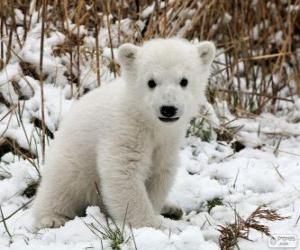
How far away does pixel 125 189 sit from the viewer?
12.7 ft

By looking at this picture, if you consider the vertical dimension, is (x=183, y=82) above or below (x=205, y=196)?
above

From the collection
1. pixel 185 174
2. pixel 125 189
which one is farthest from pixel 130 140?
pixel 185 174

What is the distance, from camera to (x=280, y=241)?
3469mm

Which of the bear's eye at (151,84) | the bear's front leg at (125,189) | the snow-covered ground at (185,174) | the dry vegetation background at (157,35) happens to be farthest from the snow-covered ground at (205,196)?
the bear's eye at (151,84)

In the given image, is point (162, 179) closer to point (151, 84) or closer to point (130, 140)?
point (130, 140)

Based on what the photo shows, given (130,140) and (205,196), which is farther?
(205,196)

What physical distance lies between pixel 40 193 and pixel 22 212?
25 cm

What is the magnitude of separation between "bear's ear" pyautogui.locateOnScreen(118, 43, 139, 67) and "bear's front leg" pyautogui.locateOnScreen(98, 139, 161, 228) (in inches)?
23.7

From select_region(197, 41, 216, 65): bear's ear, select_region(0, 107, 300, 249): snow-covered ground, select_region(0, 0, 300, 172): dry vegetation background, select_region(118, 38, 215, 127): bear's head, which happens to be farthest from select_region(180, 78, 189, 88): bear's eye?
select_region(0, 0, 300, 172): dry vegetation background

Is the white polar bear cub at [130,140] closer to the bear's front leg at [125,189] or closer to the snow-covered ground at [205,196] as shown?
the bear's front leg at [125,189]

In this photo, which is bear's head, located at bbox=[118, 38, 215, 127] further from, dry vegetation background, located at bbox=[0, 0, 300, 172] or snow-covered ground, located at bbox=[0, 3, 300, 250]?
dry vegetation background, located at bbox=[0, 0, 300, 172]

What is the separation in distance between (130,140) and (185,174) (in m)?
1.07

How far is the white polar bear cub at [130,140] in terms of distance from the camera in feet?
12.7

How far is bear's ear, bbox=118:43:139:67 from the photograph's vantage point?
4.21 meters
